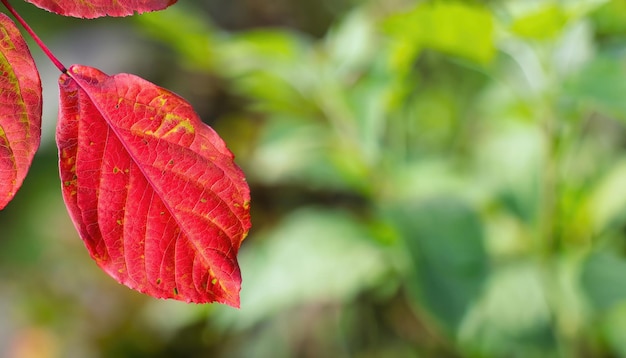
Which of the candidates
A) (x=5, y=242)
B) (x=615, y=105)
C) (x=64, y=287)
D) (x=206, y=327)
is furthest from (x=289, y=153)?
(x=5, y=242)

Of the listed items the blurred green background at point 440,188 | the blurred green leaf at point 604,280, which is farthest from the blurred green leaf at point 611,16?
the blurred green leaf at point 604,280

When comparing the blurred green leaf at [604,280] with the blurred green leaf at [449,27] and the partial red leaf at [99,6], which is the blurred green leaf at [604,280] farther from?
the partial red leaf at [99,6]

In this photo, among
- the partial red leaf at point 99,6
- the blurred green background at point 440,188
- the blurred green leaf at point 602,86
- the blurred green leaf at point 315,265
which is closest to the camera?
the partial red leaf at point 99,6

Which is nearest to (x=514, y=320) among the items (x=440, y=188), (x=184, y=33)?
(x=440, y=188)

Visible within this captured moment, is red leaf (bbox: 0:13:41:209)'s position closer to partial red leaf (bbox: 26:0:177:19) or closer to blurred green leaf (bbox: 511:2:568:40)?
partial red leaf (bbox: 26:0:177:19)

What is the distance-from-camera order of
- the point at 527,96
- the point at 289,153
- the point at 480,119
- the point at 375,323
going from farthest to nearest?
1. the point at 480,119
2. the point at 375,323
3. the point at 289,153
4. the point at 527,96

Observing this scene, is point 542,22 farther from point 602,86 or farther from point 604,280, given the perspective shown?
point 604,280

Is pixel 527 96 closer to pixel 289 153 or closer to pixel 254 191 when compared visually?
pixel 289 153
